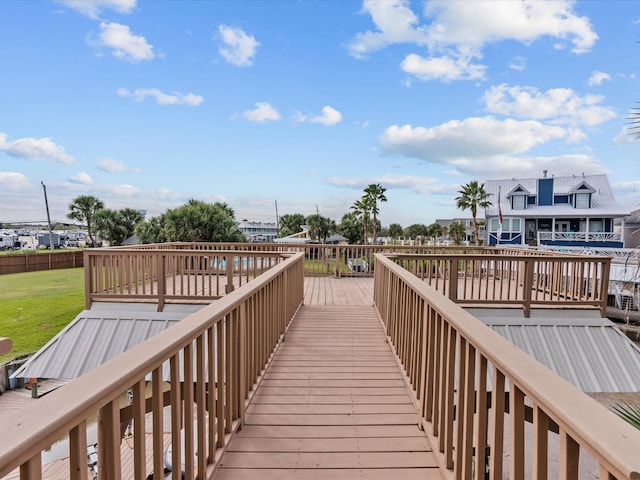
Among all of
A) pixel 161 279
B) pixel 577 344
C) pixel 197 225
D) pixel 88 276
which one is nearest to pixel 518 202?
pixel 197 225

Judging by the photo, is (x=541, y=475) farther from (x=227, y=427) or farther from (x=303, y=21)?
(x=303, y=21)

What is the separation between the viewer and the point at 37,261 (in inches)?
976

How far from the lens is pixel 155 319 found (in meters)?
5.82

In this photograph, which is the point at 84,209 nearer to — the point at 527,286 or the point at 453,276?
the point at 453,276

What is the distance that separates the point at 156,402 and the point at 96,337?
214 inches

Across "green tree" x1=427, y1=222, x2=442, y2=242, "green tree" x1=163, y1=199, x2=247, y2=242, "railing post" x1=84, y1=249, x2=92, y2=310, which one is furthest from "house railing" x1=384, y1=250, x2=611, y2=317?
"green tree" x1=427, y1=222, x2=442, y2=242

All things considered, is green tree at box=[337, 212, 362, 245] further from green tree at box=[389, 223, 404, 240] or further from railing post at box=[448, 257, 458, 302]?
railing post at box=[448, 257, 458, 302]

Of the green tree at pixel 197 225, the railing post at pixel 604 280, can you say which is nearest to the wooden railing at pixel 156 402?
the railing post at pixel 604 280

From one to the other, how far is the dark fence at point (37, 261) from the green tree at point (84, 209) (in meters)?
4.10

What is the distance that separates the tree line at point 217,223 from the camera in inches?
617

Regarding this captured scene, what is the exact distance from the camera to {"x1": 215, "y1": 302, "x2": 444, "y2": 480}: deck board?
194 cm

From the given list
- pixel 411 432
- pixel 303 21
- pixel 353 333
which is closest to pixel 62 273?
pixel 303 21

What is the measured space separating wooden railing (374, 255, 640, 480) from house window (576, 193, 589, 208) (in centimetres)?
2586

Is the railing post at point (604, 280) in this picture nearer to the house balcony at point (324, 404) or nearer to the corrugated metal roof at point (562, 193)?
the house balcony at point (324, 404)
